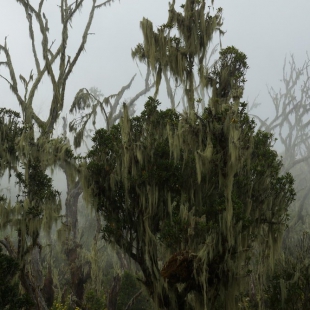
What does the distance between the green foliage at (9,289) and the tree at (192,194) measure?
1.96 meters

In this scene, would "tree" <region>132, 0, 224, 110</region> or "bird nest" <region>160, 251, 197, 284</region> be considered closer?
"bird nest" <region>160, 251, 197, 284</region>

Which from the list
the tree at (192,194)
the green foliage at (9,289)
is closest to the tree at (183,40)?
the tree at (192,194)

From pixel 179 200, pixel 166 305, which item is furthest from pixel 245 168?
pixel 166 305

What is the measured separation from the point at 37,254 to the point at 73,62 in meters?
6.53

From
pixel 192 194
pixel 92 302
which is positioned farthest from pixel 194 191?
pixel 92 302

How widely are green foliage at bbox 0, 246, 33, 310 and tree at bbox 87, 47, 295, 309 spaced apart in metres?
1.96

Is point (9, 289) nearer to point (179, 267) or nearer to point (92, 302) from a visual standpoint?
point (179, 267)

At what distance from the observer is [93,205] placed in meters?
7.45

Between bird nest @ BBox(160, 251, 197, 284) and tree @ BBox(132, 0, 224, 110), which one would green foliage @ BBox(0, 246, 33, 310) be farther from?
tree @ BBox(132, 0, 224, 110)

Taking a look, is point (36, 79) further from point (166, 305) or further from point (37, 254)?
point (166, 305)

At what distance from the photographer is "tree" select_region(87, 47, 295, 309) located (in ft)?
21.0

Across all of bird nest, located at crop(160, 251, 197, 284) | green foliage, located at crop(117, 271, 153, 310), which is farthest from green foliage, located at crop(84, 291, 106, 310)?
bird nest, located at crop(160, 251, 197, 284)

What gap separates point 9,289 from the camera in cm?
703

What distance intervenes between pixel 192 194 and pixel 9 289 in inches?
151
